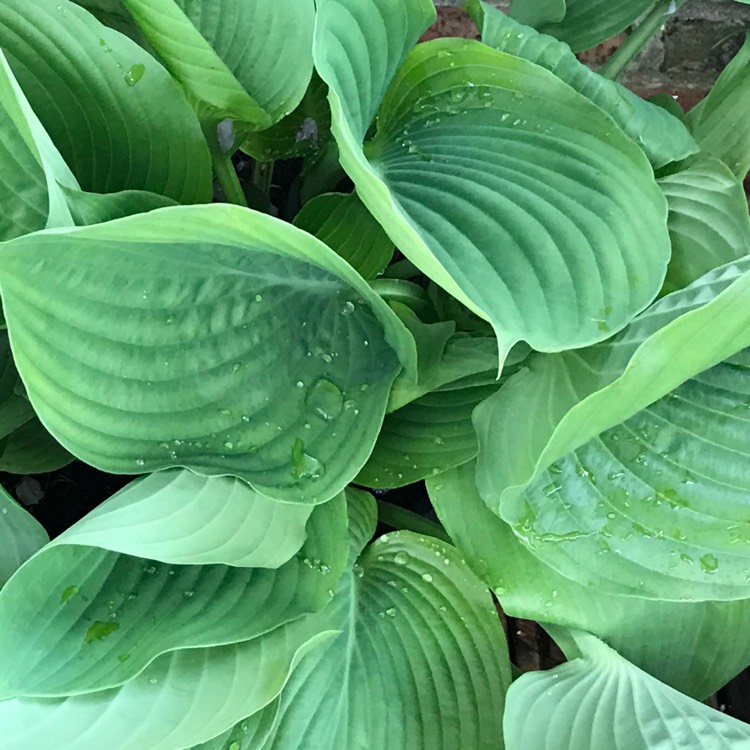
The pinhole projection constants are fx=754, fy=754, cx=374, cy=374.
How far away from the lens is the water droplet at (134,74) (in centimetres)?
46

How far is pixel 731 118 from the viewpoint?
61 cm

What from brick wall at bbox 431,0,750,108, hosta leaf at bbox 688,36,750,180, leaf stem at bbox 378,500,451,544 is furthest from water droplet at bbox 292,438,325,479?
brick wall at bbox 431,0,750,108

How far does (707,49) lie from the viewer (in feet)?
2.92

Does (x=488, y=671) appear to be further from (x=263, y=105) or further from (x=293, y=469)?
(x=263, y=105)

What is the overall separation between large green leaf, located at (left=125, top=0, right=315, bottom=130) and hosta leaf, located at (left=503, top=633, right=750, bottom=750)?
428mm

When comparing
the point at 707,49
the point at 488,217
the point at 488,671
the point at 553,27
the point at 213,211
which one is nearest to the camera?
the point at 213,211

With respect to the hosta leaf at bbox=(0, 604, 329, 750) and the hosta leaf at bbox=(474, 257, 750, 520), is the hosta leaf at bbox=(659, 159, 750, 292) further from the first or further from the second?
the hosta leaf at bbox=(0, 604, 329, 750)

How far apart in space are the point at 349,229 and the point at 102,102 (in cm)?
21

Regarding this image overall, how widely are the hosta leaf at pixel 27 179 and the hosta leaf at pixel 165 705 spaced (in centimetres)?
27

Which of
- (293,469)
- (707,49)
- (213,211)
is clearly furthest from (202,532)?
(707,49)

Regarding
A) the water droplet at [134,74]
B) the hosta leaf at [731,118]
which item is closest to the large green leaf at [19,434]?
the water droplet at [134,74]

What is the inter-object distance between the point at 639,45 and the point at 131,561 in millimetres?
607

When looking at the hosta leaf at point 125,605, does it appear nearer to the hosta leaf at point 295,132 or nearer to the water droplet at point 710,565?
the water droplet at point 710,565

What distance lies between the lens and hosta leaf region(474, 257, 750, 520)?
336mm
